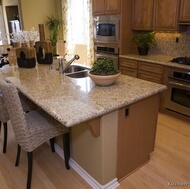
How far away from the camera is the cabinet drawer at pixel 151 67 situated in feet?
10.7

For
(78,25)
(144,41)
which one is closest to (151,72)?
(144,41)

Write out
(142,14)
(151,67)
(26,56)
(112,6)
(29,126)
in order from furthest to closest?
(112,6) → (142,14) → (151,67) → (26,56) → (29,126)

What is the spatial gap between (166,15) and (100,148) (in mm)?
2632

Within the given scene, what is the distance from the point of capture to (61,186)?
191 cm

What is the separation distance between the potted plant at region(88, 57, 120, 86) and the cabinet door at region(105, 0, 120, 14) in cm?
227

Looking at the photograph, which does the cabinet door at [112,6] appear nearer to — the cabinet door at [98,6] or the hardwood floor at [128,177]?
the cabinet door at [98,6]

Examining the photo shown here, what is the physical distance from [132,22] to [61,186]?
10.5ft

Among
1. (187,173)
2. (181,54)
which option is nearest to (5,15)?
(181,54)

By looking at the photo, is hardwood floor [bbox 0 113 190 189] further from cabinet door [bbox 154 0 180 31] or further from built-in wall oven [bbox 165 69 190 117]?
cabinet door [bbox 154 0 180 31]

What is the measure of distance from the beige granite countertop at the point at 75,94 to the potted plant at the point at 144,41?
1823 millimetres

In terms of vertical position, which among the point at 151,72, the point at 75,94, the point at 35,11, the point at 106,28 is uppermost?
the point at 35,11

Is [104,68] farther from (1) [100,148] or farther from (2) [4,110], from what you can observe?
(2) [4,110]

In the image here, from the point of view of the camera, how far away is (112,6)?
3.77 metres

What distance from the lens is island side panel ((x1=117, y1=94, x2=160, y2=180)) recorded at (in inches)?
69.0
